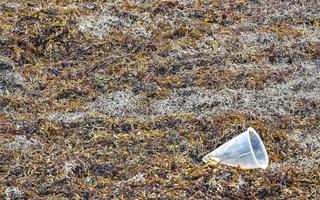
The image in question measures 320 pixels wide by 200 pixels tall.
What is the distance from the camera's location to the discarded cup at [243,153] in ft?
13.1

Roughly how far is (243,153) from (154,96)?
97 centimetres

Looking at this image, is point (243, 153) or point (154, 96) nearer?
point (243, 153)

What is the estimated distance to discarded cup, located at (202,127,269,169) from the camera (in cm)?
398

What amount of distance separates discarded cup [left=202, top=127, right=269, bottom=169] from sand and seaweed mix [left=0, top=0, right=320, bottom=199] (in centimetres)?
8

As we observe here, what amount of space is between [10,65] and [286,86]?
2.16 meters

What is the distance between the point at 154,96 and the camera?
15.4ft

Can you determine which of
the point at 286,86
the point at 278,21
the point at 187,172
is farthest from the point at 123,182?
the point at 278,21

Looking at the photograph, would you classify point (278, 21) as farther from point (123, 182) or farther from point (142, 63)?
point (123, 182)

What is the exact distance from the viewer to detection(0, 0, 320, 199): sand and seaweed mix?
3.89 meters

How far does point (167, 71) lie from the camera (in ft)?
16.3

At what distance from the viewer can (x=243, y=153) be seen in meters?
3.99

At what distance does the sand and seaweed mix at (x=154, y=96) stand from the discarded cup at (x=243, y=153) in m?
0.08

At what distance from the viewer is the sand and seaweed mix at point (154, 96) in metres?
3.89

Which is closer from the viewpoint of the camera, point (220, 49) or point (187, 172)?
point (187, 172)
